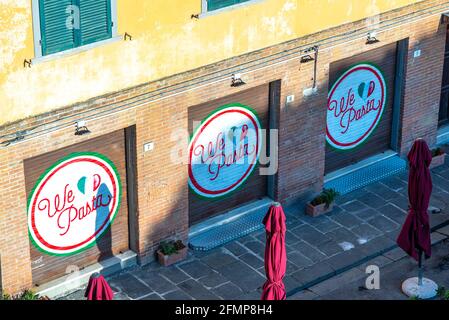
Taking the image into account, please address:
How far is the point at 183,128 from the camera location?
78.3ft

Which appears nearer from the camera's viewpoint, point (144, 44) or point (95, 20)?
point (95, 20)

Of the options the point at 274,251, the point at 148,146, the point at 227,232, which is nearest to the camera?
the point at 274,251

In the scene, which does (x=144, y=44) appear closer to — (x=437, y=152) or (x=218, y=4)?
(x=218, y=4)

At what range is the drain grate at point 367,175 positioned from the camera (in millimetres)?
27703

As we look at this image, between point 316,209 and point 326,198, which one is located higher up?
point 326,198

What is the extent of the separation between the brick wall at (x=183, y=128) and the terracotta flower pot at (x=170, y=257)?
0.22 m

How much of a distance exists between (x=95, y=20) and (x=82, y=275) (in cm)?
564

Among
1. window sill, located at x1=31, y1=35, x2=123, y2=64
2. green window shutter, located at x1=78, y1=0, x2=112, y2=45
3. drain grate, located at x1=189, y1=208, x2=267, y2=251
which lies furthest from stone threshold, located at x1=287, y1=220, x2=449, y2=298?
green window shutter, located at x1=78, y1=0, x2=112, y2=45

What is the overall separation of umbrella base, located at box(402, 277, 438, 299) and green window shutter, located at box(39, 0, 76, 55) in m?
8.89

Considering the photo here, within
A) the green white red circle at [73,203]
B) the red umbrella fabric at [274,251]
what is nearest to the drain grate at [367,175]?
the green white red circle at [73,203]

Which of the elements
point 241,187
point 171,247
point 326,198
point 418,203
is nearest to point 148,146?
point 171,247

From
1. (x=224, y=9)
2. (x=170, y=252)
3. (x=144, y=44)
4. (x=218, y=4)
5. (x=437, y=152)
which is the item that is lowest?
(x=170, y=252)

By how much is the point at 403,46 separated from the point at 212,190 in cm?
640

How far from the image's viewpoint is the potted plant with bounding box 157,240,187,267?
24422mm
